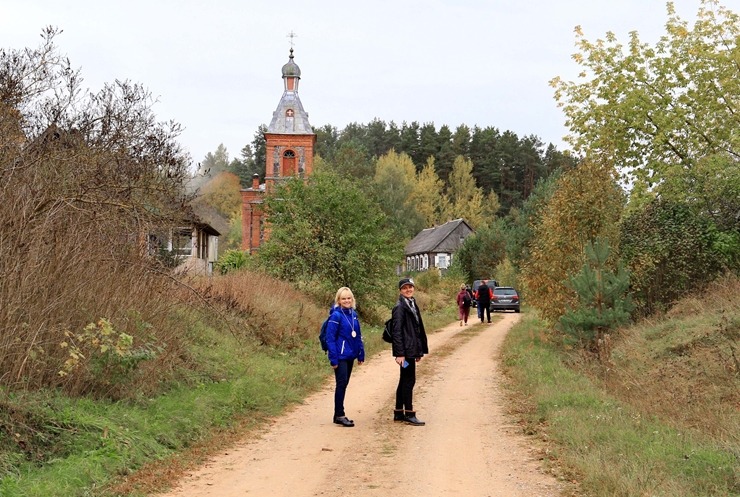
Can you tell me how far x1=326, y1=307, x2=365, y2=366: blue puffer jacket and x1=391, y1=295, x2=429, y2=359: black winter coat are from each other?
1.72ft

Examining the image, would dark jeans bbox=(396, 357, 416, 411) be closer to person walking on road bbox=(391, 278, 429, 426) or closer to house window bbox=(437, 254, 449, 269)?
person walking on road bbox=(391, 278, 429, 426)

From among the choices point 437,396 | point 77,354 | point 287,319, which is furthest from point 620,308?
point 77,354

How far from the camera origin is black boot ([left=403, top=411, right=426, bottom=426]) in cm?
943

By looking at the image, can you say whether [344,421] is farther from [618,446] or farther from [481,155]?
[481,155]

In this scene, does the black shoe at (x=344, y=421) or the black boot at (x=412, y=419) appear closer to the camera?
the black shoe at (x=344, y=421)

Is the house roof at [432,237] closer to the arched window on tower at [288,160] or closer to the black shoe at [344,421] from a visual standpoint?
the arched window on tower at [288,160]

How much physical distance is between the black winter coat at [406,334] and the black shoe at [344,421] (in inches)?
40.6

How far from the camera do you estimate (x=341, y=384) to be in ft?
31.1

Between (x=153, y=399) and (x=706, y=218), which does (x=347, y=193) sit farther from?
(x=153, y=399)

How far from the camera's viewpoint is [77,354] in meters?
7.75

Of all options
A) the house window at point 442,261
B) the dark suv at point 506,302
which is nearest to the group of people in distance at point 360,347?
the dark suv at point 506,302

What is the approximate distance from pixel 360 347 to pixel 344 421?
3.29 ft

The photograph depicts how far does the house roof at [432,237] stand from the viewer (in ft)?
242

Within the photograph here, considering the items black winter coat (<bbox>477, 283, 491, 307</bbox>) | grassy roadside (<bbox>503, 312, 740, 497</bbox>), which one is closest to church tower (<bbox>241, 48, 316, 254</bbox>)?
black winter coat (<bbox>477, 283, 491, 307</bbox>)
